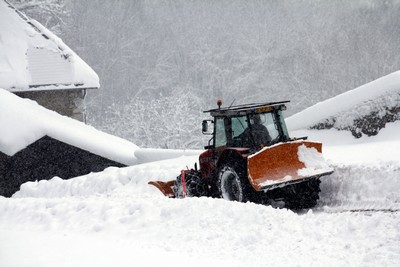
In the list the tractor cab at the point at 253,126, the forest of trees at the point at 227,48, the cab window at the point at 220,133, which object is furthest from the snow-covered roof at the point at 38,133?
the forest of trees at the point at 227,48

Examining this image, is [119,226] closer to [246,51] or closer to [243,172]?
[243,172]

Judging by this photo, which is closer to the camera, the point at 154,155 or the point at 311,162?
the point at 311,162

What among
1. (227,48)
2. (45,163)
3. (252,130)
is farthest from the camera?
(227,48)

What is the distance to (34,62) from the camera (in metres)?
21.8

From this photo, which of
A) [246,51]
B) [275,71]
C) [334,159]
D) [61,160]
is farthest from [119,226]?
[246,51]

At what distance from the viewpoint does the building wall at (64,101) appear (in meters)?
22.0

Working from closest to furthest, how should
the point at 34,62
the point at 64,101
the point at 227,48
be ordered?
the point at 34,62 < the point at 64,101 < the point at 227,48

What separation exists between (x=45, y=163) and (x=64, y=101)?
483cm

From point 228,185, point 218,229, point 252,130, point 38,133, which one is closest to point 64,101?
point 38,133

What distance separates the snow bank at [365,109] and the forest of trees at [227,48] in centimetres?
2060

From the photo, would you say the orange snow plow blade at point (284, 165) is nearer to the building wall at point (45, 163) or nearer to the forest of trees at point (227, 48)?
the building wall at point (45, 163)

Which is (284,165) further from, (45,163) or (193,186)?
(45,163)

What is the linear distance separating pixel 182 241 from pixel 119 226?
4.35 feet

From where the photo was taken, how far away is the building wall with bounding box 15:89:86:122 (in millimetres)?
22000
